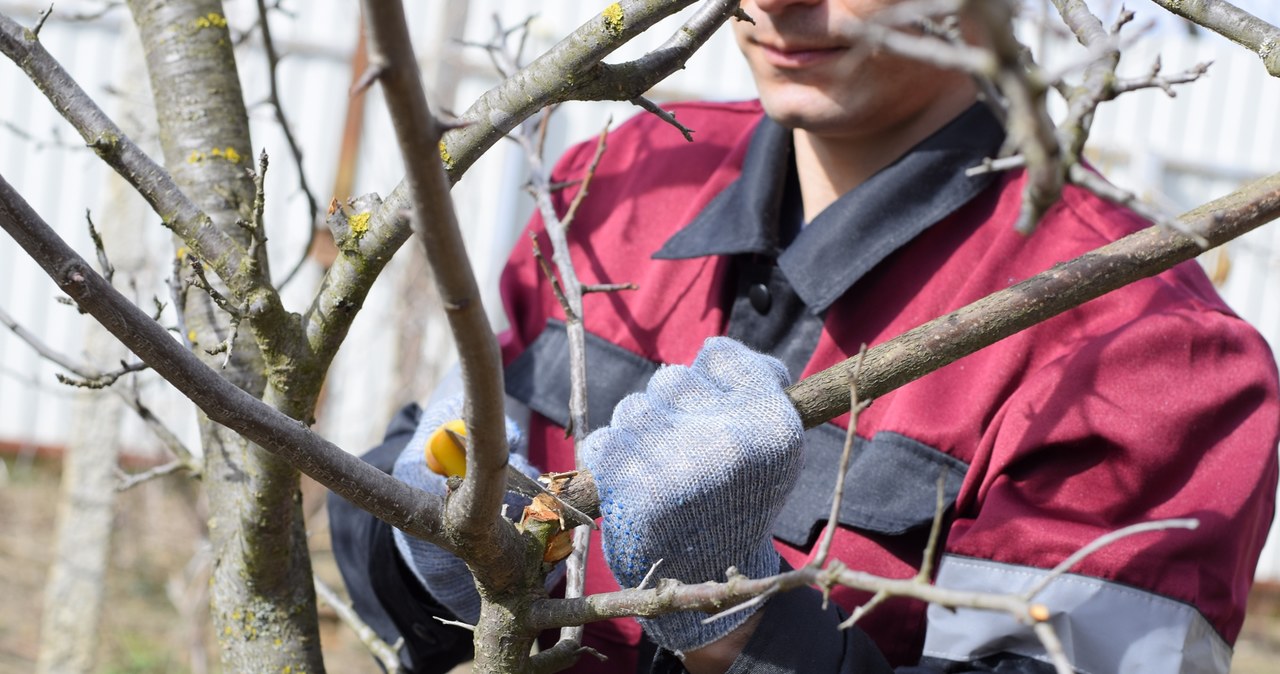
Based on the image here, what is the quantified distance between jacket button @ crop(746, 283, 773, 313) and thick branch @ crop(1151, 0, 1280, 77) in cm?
65

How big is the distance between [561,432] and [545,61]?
2.44ft

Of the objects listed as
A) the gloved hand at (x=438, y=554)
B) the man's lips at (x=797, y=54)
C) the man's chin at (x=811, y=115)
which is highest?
the man's lips at (x=797, y=54)

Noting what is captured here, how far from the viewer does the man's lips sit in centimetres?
141

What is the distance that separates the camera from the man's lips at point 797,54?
1409mm

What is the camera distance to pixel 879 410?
4.55 feet

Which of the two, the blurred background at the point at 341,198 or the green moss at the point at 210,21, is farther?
the blurred background at the point at 341,198

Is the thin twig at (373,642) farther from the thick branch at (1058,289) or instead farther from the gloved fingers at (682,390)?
the thick branch at (1058,289)

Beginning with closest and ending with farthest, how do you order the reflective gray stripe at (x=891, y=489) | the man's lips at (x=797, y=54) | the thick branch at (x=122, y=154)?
the thick branch at (x=122, y=154) → the reflective gray stripe at (x=891, y=489) → the man's lips at (x=797, y=54)

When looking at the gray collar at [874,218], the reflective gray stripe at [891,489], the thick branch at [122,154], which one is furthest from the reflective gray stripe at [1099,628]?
the thick branch at [122,154]

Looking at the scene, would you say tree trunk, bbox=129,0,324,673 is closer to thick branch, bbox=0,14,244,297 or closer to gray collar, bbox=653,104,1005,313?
thick branch, bbox=0,14,244,297

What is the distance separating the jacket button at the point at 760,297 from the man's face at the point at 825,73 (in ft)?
0.73

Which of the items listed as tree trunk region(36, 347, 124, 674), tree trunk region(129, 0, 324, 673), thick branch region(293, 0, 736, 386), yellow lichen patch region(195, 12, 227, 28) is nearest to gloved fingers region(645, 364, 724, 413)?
thick branch region(293, 0, 736, 386)

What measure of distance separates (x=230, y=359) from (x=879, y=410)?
764 mm

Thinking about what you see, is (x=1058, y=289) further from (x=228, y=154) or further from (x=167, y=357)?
(x=228, y=154)
